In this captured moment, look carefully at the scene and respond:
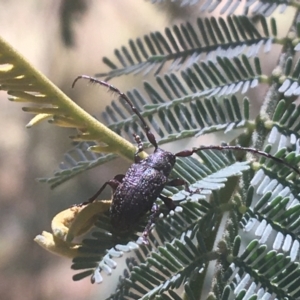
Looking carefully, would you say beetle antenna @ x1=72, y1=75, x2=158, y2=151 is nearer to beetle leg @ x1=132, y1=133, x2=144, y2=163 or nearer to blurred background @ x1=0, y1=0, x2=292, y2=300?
beetle leg @ x1=132, y1=133, x2=144, y2=163

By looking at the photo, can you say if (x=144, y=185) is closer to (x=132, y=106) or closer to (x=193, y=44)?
(x=132, y=106)

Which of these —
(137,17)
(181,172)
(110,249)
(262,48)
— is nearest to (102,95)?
(137,17)

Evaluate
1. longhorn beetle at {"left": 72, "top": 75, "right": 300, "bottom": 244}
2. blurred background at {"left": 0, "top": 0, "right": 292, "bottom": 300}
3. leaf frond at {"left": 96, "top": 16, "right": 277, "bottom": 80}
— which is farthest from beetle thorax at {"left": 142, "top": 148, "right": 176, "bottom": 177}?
blurred background at {"left": 0, "top": 0, "right": 292, "bottom": 300}

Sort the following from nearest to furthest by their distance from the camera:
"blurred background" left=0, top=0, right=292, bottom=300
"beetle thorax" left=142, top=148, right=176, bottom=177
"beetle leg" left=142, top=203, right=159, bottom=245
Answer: "beetle leg" left=142, top=203, right=159, bottom=245
"beetle thorax" left=142, top=148, right=176, bottom=177
"blurred background" left=0, top=0, right=292, bottom=300

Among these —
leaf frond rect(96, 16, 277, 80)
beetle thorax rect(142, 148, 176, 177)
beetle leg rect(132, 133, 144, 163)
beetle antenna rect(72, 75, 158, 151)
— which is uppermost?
leaf frond rect(96, 16, 277, 80)

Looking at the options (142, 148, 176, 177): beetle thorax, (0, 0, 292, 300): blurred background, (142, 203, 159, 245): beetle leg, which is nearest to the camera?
(142, 203, 159, 245): beetle leg

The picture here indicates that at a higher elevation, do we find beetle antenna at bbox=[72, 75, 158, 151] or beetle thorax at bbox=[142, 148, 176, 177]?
beetle antenna at bbox=[72, 75, 158, 151]

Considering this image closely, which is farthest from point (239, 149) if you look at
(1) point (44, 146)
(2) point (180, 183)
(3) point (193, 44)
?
(1) point (44, 146)
